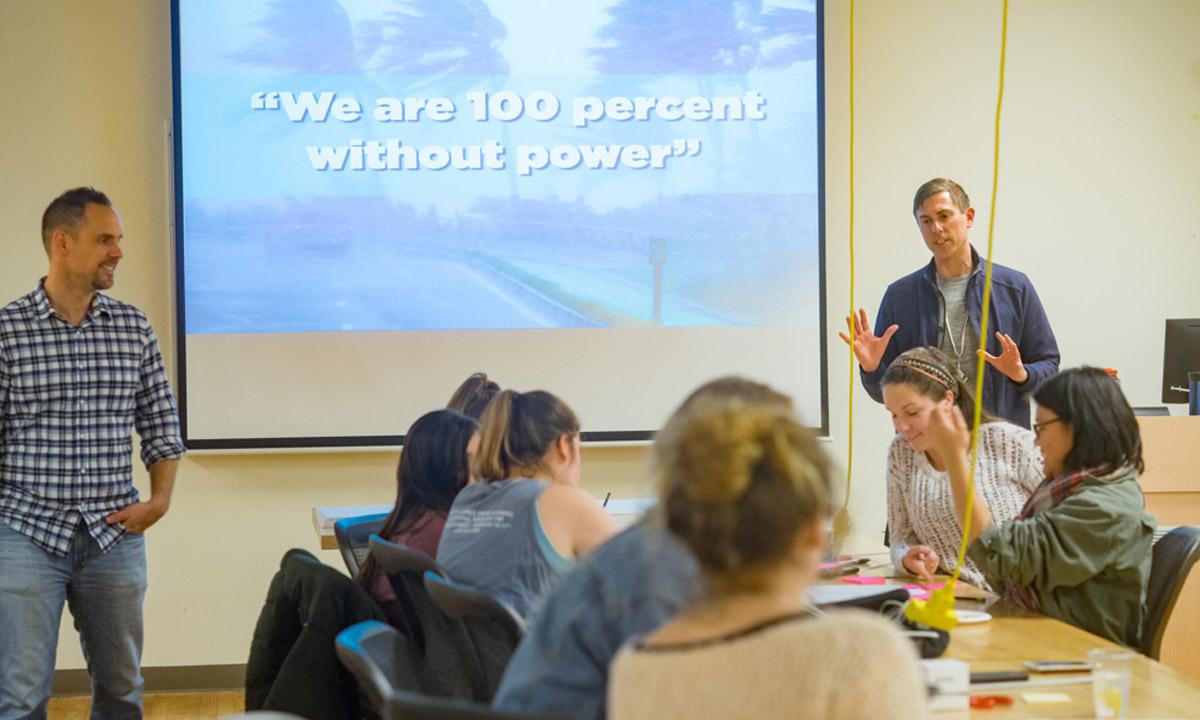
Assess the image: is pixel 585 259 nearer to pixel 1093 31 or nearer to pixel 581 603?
pixel 1093 31

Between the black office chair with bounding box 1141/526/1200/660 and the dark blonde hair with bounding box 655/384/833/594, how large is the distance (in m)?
1.75

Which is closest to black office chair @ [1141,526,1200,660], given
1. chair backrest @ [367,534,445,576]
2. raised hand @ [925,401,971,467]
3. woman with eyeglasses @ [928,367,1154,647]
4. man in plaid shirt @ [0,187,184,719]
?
woman with eyeglasses @ [928,367,1154,647]

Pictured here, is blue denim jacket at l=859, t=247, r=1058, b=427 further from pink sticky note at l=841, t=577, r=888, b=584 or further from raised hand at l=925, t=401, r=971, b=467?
raised hand at l=925, t=401, r=971, b=467

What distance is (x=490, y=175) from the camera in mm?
5160

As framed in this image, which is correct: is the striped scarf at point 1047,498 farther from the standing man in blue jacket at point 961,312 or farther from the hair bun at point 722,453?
the hair bun at point 722,453

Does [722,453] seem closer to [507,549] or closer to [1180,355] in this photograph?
[507,549]

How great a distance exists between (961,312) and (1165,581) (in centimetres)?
168

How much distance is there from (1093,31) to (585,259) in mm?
2423

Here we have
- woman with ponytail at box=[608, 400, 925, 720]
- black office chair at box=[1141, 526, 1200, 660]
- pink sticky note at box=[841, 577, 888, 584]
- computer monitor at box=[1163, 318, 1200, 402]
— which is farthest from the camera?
computer monitor at box=[1163, 318, 1200, 402]

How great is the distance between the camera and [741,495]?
3.99 feet

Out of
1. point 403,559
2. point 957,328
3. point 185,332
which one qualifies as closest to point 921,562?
point 403,559

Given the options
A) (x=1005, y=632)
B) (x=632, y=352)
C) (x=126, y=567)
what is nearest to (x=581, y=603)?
(x=1005, y=632)

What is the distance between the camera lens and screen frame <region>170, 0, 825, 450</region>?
4.95 metres

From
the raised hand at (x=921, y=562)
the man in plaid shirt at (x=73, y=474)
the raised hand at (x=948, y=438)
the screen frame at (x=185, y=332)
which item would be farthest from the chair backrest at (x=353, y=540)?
the screen frame at (x=185, y=332)
